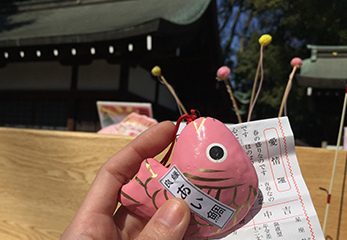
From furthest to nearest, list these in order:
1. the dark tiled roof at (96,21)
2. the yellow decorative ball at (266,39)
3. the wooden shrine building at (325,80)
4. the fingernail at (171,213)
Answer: the wooden shrine building at (325,80), the dark tiled roof at (96,21), the yellow decorative ball at (266,39), the fingernail at (171,213)

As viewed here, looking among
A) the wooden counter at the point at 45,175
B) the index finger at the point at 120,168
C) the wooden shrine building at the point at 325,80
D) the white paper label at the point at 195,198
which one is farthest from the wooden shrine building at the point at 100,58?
the white paper label at the point at 195,198

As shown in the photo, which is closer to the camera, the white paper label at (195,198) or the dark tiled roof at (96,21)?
the white paper label at (195,198)

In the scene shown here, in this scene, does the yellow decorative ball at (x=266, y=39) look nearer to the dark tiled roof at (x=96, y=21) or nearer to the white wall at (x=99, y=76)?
the dark tiled roof at (x=96, y=21)

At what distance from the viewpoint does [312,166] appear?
0.67m

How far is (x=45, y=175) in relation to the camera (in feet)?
2.68

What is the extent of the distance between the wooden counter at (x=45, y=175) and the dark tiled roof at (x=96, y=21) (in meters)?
1.85

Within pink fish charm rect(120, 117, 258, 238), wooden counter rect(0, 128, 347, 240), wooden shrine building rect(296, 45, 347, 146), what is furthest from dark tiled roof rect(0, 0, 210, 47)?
pink fish charm rect(120, 117, 258, 238)

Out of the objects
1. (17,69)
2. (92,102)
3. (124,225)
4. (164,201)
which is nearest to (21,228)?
(124,225)

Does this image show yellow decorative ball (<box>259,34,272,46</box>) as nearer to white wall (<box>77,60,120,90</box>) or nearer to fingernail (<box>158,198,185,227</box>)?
fingernail (<box>158,198,185,227</box>)

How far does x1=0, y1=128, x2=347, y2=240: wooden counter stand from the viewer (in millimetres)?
775

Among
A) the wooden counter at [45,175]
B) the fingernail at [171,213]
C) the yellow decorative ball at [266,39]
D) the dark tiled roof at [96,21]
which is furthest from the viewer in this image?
the dark tiled roof at [96,21]

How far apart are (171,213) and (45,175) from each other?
553mm

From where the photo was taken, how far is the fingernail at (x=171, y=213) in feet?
1.44

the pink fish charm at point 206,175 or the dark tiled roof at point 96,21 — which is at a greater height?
the dark tiled roof at point 96,21
